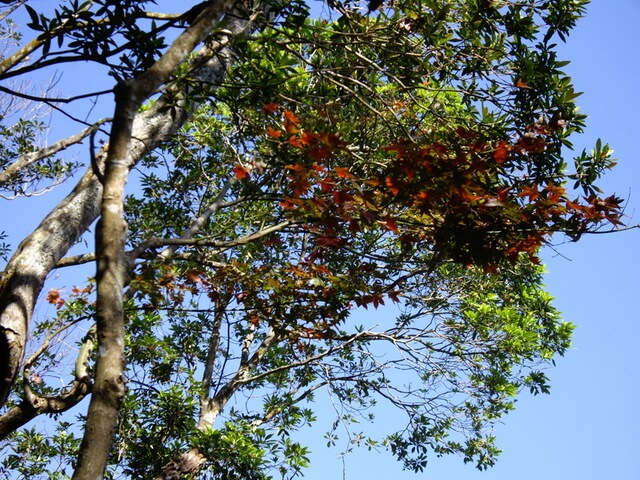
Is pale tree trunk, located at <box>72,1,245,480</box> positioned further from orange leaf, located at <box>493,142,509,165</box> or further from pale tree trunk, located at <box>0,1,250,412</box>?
orange leaf, located at <box>493,142,509,165</box>

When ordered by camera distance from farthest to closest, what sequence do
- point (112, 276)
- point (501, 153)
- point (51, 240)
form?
point (51, 240), point (501, 153), point (112, 276)

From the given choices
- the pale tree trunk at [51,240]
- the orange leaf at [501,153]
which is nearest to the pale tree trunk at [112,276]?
the pale tree trunk at [51,240]

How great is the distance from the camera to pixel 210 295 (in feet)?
17.1

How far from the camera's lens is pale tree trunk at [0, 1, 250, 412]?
384cm

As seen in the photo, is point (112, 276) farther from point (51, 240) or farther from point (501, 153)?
point (501, 153)

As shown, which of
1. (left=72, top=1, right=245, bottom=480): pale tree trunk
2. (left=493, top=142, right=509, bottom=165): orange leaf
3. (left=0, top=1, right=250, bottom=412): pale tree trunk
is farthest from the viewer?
(left=493, top=142, right=509, bottom=165): orange leaf

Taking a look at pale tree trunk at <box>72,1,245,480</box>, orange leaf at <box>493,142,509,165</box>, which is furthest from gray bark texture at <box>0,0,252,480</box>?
orange leaf at <box>493,142,509,165</box>

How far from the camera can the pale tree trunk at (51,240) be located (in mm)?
3836

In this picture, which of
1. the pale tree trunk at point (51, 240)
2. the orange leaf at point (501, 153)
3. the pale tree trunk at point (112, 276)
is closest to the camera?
the pale tree trunk at point (112, 276)

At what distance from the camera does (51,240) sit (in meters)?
4.21

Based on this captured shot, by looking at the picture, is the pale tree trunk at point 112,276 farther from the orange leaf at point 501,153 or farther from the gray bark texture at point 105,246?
the orange leaf at point 501,153

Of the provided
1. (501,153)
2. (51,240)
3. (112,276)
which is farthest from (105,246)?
(501,153)

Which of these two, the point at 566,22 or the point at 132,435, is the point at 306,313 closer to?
the point at 566,22

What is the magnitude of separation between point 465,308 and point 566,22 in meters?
4.21
